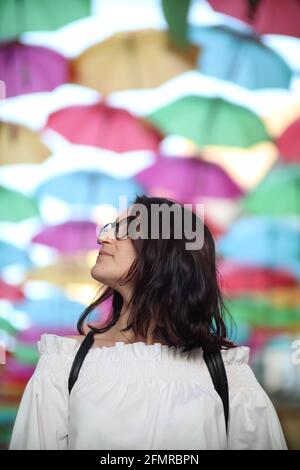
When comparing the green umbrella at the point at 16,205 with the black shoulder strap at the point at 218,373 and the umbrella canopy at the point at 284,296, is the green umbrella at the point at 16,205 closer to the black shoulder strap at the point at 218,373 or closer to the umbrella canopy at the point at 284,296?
the umbrella canopy at the point at 284,296

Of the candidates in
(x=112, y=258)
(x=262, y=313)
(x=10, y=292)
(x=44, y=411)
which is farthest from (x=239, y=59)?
(x=44, y=411)

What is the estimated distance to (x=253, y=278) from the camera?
5.56m

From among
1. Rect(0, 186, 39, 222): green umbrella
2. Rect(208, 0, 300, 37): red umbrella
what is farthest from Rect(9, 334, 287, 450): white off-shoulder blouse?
Rect(0, 186, 39, 222): green umbrella

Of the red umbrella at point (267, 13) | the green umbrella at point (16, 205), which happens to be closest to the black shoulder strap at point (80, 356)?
the red umbrella at point (267, 13)

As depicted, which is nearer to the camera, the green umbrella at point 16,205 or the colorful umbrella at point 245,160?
the colorful umbrella at point 245,160

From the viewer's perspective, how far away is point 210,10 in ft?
12.5

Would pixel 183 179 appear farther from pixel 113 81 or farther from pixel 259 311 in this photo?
pixel 259 311

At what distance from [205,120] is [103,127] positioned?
26.5 inches

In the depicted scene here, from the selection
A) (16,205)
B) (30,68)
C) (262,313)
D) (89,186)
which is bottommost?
(262,313)

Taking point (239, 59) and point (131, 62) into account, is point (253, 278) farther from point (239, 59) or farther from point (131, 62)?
point (131, 62)

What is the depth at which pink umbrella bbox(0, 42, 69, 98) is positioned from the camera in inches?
161

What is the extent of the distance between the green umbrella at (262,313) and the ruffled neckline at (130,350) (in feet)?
15.2

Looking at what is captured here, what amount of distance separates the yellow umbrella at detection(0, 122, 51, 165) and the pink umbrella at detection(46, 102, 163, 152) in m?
0.20

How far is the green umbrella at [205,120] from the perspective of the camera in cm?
450
